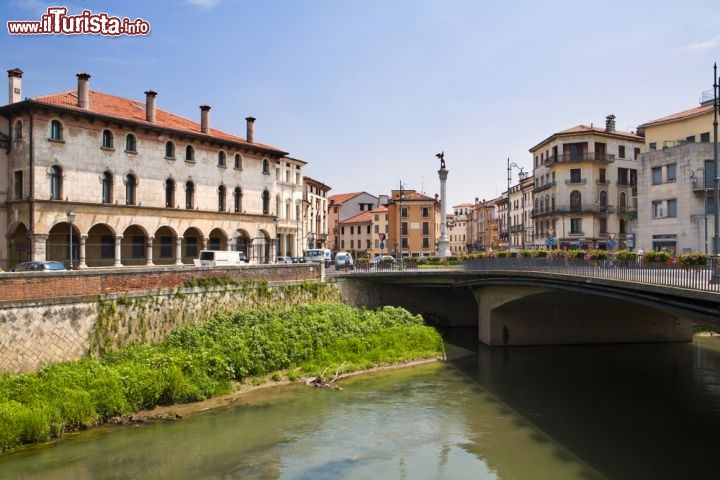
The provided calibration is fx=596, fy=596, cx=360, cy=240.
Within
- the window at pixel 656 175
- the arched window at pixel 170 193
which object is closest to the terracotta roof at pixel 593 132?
the window at pixel 656 175

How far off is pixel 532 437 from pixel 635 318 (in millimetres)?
21591

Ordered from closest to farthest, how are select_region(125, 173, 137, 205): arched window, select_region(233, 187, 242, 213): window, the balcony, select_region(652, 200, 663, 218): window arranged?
select_region(125, 173, 137, 205): arched window, select_region(652, 200, 663, 218): window, select_region(233, 187, 242, 213): window, the balcony

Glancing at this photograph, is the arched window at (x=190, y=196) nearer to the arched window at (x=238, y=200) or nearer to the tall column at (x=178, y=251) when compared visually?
the tall column at (x=178, y=251)

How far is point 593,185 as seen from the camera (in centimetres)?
6362

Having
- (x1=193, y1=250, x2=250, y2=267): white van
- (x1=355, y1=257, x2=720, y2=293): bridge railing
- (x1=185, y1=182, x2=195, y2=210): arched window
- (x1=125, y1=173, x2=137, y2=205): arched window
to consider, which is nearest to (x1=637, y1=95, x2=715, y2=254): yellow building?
(x1=355, y1=257, x2=720, y2=293): bridge railing

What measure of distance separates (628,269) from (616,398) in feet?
24.4

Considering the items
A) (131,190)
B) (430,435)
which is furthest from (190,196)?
(430,435)

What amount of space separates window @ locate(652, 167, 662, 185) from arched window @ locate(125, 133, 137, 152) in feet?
133

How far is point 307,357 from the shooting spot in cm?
3173

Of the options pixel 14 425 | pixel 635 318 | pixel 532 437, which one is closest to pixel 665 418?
pixel 532 437

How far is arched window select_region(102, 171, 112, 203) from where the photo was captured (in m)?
40.8

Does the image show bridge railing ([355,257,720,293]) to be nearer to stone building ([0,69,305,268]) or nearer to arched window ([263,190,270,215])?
arched window ([263,190,270,215])

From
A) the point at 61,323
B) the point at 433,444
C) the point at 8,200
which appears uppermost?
the point at 8,200

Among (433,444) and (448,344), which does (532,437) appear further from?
(448,344)
